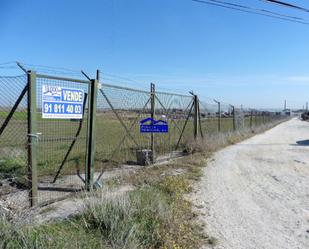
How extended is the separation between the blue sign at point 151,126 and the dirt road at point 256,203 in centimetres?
183

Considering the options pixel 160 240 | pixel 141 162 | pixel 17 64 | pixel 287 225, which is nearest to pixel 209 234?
pixel 160 240

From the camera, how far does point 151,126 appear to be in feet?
37.6

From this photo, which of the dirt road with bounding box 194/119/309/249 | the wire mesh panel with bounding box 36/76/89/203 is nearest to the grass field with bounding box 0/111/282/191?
the wire mesh panel with bounding box 36/76/89/203

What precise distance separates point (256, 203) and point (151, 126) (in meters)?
4.87

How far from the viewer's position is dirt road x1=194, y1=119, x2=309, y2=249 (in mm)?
5363

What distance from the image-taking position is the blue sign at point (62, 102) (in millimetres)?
6453

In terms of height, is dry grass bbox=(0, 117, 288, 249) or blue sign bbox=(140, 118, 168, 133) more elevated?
blue sign bbox=(140, 118, 168, 133)

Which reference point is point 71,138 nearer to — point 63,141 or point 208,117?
point 63,141

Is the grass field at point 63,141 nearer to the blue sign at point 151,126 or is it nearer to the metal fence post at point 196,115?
the blue sign at point 151,126

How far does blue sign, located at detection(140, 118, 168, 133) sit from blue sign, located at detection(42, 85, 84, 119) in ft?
13.3

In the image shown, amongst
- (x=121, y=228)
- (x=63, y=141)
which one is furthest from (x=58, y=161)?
(x=121, y=228)

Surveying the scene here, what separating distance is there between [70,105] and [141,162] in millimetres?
4593

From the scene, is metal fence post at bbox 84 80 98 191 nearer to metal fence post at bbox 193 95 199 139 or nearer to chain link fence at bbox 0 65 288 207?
chain link fence at bbox 0 65 288 207

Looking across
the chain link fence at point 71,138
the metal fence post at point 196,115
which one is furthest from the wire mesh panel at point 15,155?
the metal fence post at point 196,115
